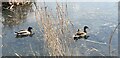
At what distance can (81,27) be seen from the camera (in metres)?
8.06

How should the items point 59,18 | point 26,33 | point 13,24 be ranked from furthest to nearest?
point 13,24 < point 26,33 < point 59,18

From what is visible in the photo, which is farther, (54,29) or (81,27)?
(81,27)

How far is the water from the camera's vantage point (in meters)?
5.56

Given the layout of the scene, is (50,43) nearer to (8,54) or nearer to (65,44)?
(65,44)

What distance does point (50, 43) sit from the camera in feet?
9.12

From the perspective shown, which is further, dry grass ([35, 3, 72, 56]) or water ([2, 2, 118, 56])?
water ([2, 2, 118, 56])

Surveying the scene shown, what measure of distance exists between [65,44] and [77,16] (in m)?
5.91

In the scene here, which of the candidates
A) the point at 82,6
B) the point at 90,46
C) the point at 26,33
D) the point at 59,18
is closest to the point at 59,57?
the point at 59,18

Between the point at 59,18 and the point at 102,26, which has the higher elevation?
the point at 59,18

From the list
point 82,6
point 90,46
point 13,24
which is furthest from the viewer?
point 82,6

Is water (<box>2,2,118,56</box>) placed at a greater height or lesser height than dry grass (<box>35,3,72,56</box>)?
lesser

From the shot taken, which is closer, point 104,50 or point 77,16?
point 104,50

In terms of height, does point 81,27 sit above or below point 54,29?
below

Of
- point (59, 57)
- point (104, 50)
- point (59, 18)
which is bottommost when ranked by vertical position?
point (104, 50)
